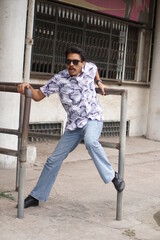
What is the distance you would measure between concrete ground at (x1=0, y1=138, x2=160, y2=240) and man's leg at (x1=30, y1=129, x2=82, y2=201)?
0.19 meters

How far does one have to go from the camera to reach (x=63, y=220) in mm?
4781

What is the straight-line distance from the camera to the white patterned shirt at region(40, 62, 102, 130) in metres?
4.84

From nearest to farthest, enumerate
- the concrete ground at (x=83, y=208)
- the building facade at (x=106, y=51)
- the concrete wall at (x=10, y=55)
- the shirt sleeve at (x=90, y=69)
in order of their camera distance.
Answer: the concrete ground at (x=83, y=208)
the shirt sleeve at (x=90, y=69)
the concrete wall at (x=10, y=55)
the building facade at (x=106, y=51)

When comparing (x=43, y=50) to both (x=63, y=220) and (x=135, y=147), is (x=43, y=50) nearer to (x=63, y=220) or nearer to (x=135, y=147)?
(x=135, y=147)

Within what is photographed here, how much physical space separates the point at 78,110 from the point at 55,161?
57 cm

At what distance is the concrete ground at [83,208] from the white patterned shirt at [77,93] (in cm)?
91

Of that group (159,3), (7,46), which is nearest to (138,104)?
(159,3)

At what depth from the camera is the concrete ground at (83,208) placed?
4.45 metres

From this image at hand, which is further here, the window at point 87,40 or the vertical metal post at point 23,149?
the window at point 87,40

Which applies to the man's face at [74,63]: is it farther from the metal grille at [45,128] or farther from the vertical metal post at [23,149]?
the metal grille at [45,128]

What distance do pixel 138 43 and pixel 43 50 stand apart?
3.13 metres

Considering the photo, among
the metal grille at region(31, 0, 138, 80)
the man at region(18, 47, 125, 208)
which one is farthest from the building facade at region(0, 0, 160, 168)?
the man at region(18, 47, 125, 208)

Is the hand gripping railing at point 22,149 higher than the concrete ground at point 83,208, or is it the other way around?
the hand gripping railing at point 22,149

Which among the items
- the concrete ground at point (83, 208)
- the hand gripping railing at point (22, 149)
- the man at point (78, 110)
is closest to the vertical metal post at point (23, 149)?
the hand gripping railing at point (22, 149)
